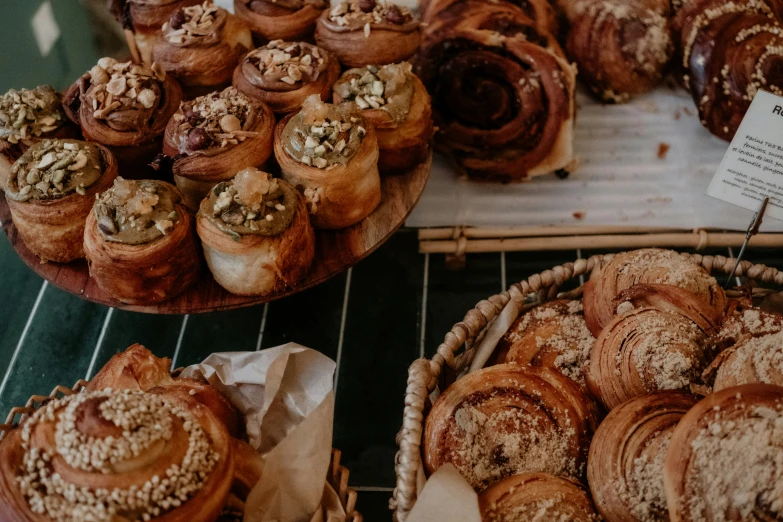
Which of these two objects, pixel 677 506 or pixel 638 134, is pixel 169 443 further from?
pixel 638 134

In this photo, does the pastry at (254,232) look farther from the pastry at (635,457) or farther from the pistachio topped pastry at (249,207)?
the pastry at (635,457)

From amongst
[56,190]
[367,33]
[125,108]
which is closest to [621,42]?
[367,33]

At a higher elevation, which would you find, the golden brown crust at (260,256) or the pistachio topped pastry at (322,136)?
the pistachio topped pastry at (322,136)

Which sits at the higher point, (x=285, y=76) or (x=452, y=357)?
(x=285, y=76)

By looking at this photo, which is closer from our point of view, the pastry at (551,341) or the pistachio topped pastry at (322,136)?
the pastry at (551,341)

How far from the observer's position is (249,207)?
1.51m

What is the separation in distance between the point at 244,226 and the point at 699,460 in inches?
39.9

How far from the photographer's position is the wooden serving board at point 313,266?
5.32 feet

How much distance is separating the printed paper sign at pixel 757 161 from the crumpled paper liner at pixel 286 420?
0.97 m

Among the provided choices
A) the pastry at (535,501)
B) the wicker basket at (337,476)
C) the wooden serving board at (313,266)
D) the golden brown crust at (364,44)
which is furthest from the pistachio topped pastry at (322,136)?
the pastry at (535,501)

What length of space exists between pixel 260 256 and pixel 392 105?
587 mm

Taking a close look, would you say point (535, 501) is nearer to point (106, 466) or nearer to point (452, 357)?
point (452, 357)

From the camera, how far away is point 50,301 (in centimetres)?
227

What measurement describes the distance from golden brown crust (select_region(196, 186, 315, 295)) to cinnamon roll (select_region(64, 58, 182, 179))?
338mm
